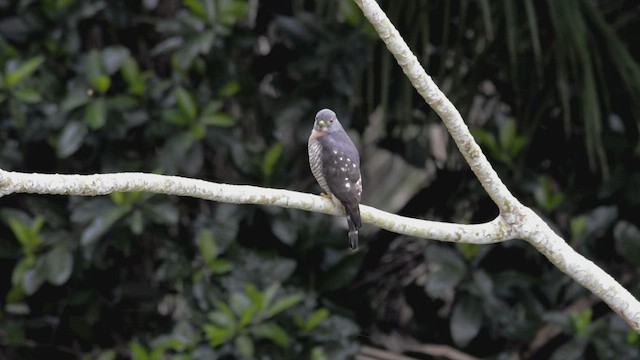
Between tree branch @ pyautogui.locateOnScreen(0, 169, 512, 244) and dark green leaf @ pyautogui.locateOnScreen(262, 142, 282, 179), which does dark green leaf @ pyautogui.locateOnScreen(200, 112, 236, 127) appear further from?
tree branch @ pyautogui.locateOnScreen(0, 169, 512, 244)

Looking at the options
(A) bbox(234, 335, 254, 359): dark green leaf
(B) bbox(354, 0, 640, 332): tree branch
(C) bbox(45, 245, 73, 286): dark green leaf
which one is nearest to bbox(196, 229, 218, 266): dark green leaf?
(A) bbox(234, 335, 254, 359): dark green leaf

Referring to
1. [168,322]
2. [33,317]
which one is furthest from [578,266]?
[33,317]

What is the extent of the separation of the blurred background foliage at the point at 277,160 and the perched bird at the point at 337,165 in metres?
0.35

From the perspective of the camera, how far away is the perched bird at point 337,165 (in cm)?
294

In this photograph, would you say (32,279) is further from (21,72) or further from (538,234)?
(538,234)

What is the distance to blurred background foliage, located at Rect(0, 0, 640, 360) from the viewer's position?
3.54 m

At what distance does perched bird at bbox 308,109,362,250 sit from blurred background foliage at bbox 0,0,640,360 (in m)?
0.35


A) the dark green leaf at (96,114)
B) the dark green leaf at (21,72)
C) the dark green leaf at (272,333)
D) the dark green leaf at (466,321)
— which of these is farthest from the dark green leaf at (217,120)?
the dark green leaf at (466,321)

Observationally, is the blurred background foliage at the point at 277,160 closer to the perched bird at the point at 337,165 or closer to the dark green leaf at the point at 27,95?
the dark green leaf at the point at 27,95

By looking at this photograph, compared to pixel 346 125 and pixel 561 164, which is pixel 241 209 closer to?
pixel 346 125

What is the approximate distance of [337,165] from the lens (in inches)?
122

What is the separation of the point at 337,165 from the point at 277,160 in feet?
1.85

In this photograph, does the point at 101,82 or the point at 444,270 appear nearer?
the point at 101,82

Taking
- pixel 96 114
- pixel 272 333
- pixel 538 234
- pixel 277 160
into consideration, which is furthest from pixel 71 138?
pixel 538 234
